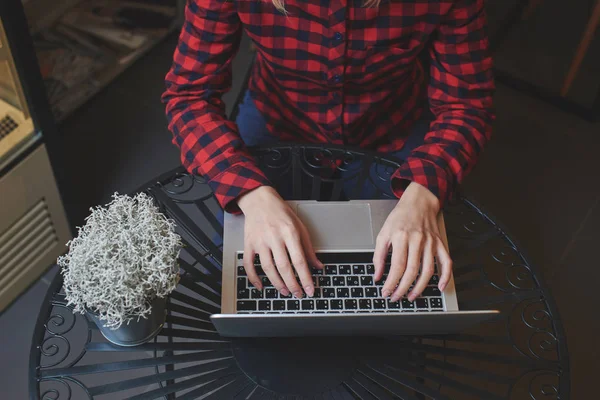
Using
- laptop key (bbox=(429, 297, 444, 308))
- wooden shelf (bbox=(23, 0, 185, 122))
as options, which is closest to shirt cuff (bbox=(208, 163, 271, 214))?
laptop key (bbox=(429, 297, 444, 308))

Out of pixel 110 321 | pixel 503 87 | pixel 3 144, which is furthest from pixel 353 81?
pixel 503 87

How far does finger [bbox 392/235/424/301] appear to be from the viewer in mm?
865

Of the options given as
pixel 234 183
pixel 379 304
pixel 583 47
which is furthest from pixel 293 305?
pixel 583 47

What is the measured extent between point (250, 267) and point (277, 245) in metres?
0.05

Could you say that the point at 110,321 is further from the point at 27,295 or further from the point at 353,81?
the point at 27,295

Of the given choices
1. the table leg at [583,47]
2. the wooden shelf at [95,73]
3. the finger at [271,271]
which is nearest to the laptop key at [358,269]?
the finger at [271,271]

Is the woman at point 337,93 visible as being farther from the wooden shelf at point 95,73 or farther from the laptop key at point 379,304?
the wooden shelf at point 95,73

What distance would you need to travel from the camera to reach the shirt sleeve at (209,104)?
38.6 inches

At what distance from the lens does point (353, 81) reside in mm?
1079

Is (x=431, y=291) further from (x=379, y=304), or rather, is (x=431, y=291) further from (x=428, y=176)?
(x=428, y=176)

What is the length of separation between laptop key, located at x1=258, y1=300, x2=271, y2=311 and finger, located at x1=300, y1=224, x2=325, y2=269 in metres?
0.09

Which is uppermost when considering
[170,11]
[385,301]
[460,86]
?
[460,86]

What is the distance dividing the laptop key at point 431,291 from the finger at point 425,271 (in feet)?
0.07

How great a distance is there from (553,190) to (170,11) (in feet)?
4.72
